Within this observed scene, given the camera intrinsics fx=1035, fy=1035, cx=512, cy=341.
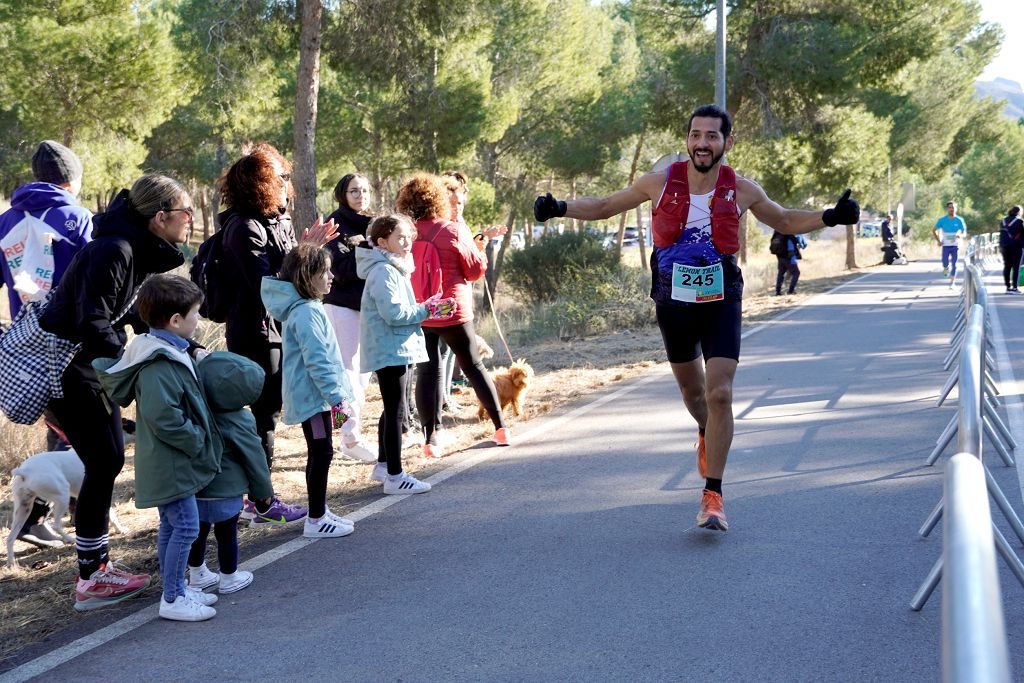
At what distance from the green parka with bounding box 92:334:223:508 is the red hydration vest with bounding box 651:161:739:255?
242 cm

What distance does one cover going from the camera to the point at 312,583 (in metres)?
4.76

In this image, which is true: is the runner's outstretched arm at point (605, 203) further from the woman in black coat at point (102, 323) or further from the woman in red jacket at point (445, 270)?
the woman in black coat at point (102, 323)

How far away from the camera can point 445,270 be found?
710cm

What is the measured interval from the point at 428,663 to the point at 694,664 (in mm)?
963

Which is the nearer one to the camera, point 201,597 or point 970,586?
point 970,586

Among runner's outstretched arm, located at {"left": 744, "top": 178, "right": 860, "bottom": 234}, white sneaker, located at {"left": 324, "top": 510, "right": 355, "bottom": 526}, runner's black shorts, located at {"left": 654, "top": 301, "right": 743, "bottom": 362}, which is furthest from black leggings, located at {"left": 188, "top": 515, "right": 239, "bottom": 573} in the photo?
runner's outstretched arm, located at {"left": 744, "top": 178, "right": 860, "bottom": 234}

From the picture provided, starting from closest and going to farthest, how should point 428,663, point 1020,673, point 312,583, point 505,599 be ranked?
1. point 1020,673
2. point 428,663
3. point 505,599
4. point 312,583

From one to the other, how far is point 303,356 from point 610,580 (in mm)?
1938

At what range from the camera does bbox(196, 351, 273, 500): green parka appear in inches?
175

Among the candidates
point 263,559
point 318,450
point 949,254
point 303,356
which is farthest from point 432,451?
point 949,254

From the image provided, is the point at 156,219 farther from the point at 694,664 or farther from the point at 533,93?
the point at 533,93

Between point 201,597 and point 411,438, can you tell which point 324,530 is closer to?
point 201,597

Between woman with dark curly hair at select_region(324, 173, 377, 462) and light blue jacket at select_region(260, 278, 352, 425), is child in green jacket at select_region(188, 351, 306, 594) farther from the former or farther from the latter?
woman with dark curly hair at select_region(324, 173, 377, 462)

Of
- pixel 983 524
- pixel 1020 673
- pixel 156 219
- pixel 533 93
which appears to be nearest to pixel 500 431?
pixel 156 219
